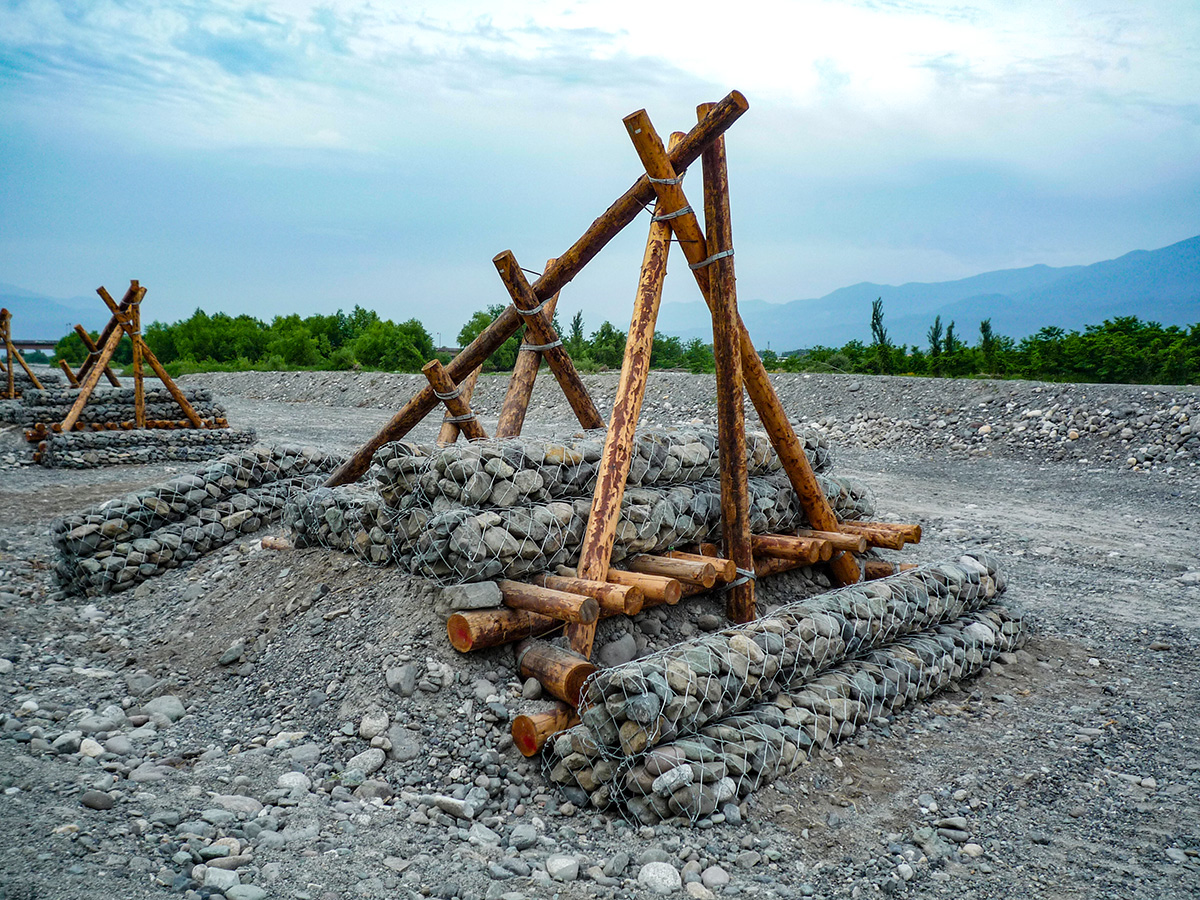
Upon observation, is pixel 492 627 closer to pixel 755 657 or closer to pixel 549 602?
pixel 549 602

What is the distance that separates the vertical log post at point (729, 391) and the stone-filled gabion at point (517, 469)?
0.53 metres

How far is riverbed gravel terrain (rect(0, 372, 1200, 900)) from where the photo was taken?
3.42m

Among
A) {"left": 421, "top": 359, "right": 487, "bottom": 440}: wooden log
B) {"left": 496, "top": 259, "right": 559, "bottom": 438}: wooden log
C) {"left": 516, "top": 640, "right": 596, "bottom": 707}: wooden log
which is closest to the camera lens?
{"left": 516, "top": 640, "right": 596, "bottom": 707}: wooden log

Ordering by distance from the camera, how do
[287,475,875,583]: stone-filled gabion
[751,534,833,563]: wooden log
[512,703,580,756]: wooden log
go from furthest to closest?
1. [751,534,833,563]: wooden log
2. [287,475,875,583]: stone-filled gabion
3. [512,703,580,756]: wooden log

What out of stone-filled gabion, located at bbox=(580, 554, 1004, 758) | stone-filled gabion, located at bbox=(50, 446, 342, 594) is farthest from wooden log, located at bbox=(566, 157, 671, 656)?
stone-filled gabion, located at bbox=(50, 446, 342, 594)

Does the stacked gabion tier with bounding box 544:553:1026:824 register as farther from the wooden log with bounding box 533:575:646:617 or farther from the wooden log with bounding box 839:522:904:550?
the wooden log with bounding box 839:522:904:550

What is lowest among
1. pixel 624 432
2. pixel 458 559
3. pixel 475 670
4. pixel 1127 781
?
pixel 1127 781

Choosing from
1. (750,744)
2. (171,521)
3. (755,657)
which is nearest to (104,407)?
(171,521)

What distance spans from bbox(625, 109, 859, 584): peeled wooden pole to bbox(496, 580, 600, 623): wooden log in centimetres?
239

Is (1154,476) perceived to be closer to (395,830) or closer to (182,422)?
(395,830)

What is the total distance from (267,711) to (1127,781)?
5.07 meters

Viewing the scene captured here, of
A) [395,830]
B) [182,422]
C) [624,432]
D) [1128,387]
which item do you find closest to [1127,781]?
[624,432]

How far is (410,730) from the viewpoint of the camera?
450cm

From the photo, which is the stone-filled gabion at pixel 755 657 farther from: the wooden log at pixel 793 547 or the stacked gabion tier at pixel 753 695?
the wooden log at pixel 793 547
